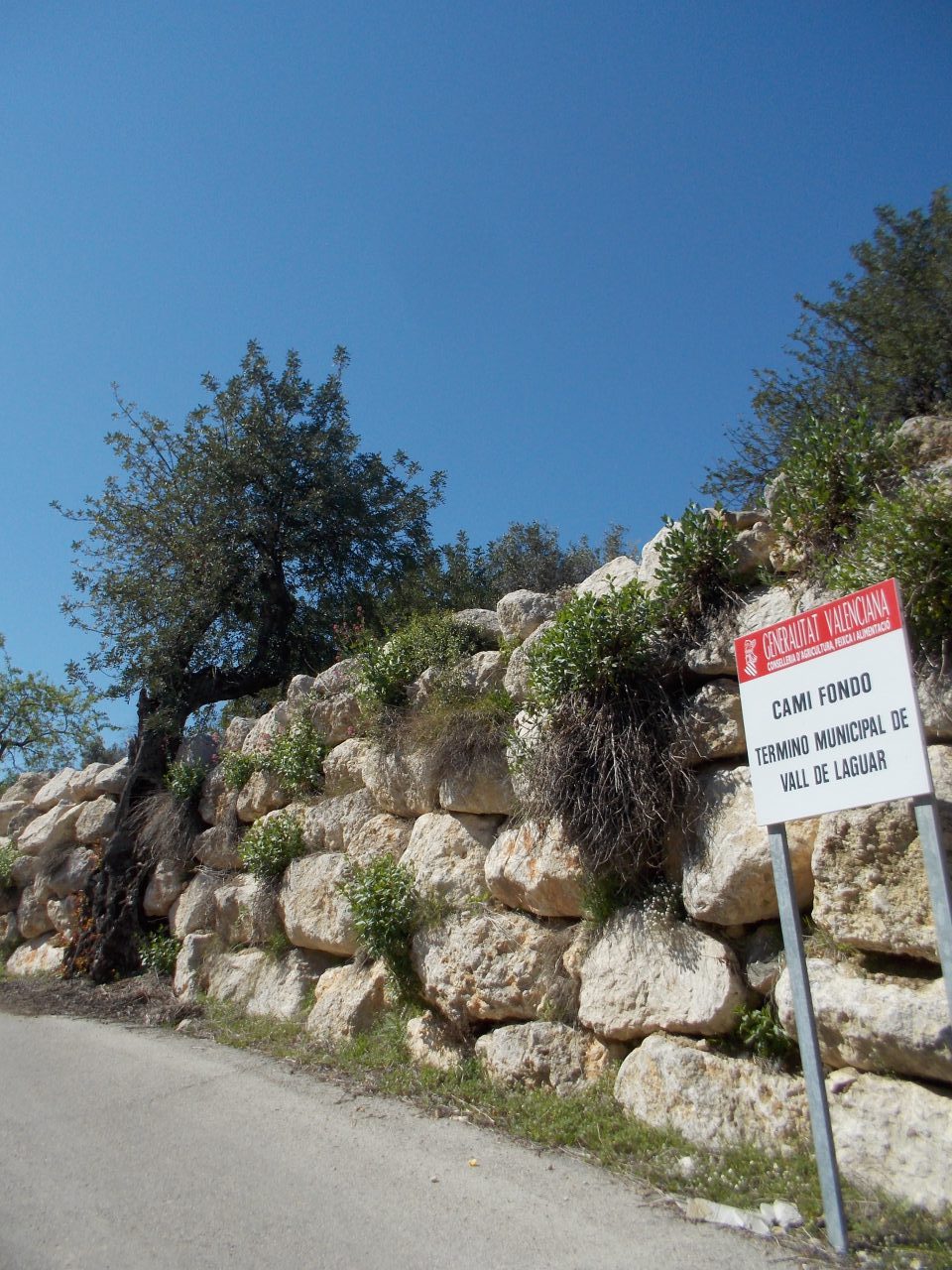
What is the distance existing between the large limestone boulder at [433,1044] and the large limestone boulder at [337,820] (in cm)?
199

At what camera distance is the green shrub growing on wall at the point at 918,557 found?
14.0ft

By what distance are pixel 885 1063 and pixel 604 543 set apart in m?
12.7

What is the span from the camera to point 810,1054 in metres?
3.67

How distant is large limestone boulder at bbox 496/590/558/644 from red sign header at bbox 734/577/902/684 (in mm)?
3062

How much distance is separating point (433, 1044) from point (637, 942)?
1828 mm

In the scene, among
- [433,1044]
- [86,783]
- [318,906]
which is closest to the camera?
[433,1044]

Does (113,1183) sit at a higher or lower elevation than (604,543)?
lower

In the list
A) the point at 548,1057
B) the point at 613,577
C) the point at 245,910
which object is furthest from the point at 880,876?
the point at 245,910

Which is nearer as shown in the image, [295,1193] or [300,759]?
[295,1193]

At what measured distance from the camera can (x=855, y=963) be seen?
4.27 m

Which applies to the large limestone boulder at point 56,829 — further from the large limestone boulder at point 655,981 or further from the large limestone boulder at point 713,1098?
the large limestone boulder at point 713,1098

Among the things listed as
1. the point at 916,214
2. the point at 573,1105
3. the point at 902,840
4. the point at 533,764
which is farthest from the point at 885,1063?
the point at 916,214

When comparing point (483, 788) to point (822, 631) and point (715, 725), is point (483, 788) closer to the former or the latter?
point (715, 725)

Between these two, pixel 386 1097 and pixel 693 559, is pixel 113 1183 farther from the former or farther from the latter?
pixel 693 559
